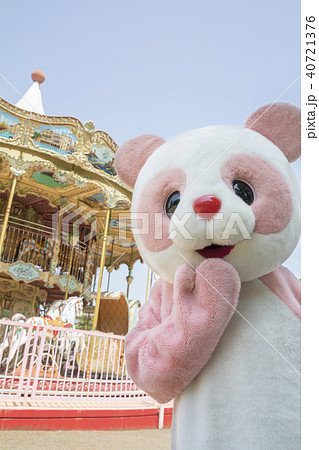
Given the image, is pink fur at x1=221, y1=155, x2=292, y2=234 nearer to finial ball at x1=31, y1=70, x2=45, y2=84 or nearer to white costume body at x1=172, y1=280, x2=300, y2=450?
white costume body at x1=172, y1=280, x2=300, y2=450

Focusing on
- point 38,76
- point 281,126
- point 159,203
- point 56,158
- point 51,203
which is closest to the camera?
point 159,203

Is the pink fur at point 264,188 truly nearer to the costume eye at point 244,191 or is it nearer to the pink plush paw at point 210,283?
the costume eye at point 244,191

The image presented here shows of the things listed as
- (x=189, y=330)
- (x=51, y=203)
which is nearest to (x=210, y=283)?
(x=189, y=330)

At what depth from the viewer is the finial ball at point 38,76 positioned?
460 inches

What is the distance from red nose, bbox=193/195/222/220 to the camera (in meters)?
1.14

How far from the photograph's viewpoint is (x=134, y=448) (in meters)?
3.42

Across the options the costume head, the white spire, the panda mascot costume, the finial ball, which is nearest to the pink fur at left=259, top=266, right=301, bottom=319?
the panda mascot costume

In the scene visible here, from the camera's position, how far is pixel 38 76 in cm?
1177

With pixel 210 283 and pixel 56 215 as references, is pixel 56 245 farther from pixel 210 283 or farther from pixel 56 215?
pixel 210 283

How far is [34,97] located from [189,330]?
1192 centimetres

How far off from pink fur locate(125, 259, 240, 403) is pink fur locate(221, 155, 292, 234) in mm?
233

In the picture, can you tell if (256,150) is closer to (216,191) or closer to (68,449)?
(216,191)
